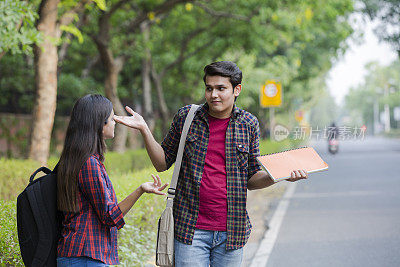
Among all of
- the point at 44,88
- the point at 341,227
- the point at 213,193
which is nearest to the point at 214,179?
the point at 213,193

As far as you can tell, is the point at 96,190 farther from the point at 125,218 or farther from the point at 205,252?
the point at 125,218

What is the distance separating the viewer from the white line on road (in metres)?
6.19

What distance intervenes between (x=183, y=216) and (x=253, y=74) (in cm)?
2034

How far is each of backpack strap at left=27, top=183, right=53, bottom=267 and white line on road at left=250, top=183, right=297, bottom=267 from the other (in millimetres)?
3756

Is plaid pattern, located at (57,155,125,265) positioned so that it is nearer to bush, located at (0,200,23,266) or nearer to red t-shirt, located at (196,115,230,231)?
red t-shirt, located at (196,115,230,231)

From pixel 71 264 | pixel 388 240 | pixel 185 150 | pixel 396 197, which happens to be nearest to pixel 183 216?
pixel 185 150

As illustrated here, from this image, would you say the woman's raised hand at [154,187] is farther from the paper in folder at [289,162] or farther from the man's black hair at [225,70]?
the man's black hair at [225,70]

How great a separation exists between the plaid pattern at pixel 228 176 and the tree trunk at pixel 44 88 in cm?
669

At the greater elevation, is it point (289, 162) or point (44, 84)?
point (44, 84)

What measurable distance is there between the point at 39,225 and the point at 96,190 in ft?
1.02

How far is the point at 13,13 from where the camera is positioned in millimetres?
6953

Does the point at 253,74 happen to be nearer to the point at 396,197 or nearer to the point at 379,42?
the point at 379,42

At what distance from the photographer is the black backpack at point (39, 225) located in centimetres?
257

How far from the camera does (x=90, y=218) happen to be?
2605 mm
